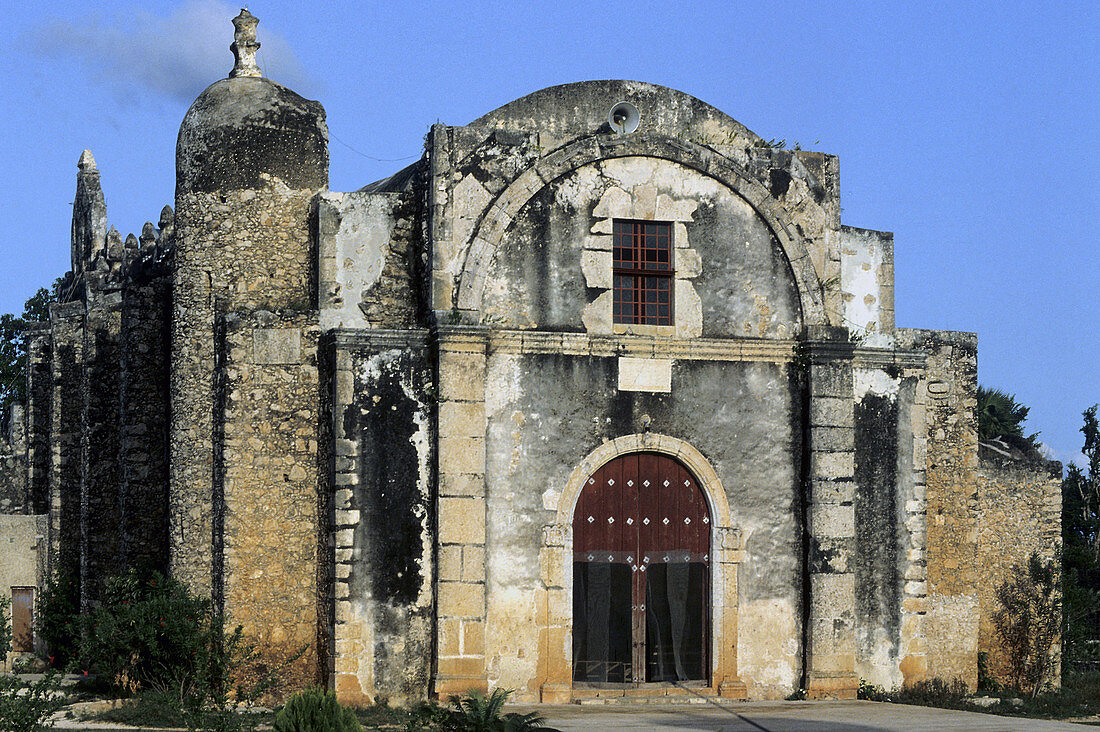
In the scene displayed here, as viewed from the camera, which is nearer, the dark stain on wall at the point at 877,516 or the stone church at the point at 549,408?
the stone church at the point at 549,408

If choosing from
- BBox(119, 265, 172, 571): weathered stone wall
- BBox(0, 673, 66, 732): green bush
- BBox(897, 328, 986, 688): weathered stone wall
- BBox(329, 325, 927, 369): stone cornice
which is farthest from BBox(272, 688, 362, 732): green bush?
BBox(119, 265, 172, 571): weathered stone wall

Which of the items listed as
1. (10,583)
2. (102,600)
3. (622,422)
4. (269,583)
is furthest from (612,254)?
(10,583)

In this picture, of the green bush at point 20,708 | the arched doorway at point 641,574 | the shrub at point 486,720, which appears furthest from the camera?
the arched doorway at point 641,574

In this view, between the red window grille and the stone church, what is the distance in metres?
0.04

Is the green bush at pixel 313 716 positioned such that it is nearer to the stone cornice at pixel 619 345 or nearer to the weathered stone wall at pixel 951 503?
the stone cornice at pixel 619 345

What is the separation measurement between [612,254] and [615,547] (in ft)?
11.0

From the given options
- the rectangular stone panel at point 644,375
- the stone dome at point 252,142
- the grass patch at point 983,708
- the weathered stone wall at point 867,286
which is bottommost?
the grass patch at point 983,708

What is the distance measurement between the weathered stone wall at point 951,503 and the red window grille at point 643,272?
332 cm

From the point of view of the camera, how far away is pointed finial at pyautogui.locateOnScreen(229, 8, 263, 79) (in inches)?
705

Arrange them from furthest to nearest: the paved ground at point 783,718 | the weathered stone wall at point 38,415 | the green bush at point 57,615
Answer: the weathered stone wall at point 38,415 → the green bush at point 57,615 → the paved ground at point 783,718

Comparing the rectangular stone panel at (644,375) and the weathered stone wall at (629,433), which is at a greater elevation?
the rectangular stone panel at (644,375)

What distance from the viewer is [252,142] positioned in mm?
17000

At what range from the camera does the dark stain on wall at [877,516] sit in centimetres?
1706

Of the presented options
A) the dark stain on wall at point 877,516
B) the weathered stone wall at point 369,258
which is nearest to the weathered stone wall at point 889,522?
the dark stain on wall at point 877,516
